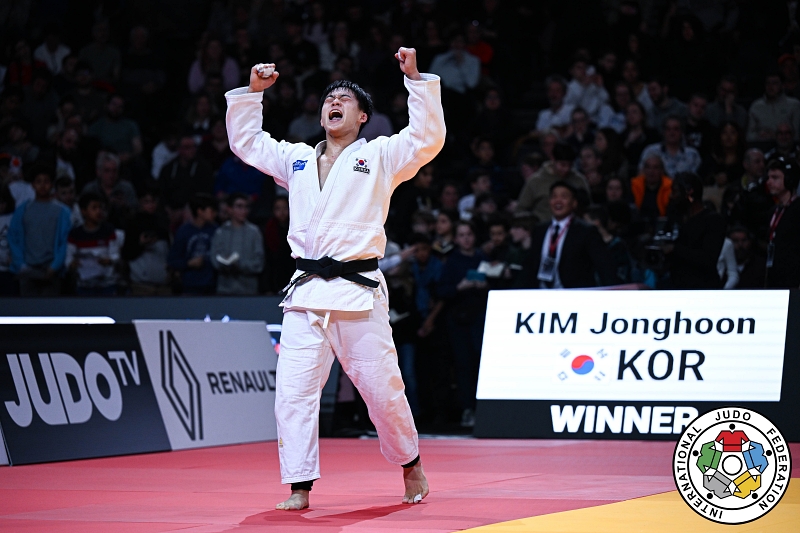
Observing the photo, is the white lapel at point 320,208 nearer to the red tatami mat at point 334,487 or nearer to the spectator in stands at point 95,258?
the red tatami mat at point 334,487

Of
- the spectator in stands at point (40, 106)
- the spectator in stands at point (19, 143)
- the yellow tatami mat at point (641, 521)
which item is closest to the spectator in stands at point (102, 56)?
the spectator in stands at point (40, 106)

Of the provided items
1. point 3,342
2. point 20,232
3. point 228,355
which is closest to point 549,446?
point 228,355

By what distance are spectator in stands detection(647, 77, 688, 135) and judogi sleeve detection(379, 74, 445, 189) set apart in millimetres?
8420

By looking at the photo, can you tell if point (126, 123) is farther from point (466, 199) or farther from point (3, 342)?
point (3, 342)

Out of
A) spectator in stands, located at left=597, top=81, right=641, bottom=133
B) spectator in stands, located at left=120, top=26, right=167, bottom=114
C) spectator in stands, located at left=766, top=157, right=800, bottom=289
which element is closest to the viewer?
spectator in stands, located at left=766, top=157, right=800, bottom=289

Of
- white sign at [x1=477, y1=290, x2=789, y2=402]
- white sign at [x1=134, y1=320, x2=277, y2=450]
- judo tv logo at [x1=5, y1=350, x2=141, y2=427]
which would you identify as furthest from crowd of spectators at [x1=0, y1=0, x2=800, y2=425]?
judo tv logo at [x1=5, y1=350, x2=141, y2=427]

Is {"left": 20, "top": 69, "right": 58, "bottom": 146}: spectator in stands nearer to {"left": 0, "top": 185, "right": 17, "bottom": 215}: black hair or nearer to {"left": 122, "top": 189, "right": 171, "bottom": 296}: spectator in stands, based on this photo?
{"left": 0, "top": 185, "right": 17, "bottom": 215}: black hair

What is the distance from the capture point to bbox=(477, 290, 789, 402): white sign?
8.42 metres

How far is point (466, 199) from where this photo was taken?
494 inches

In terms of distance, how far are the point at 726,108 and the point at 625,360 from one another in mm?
5083

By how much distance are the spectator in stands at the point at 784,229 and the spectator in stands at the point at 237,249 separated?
493 centimetres

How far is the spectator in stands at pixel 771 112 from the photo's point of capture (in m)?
12.2

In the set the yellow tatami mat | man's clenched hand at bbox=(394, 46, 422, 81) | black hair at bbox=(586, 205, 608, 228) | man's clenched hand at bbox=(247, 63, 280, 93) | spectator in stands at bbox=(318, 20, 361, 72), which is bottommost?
the yellow tatami mat

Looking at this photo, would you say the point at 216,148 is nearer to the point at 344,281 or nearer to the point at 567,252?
the point at 567,252
